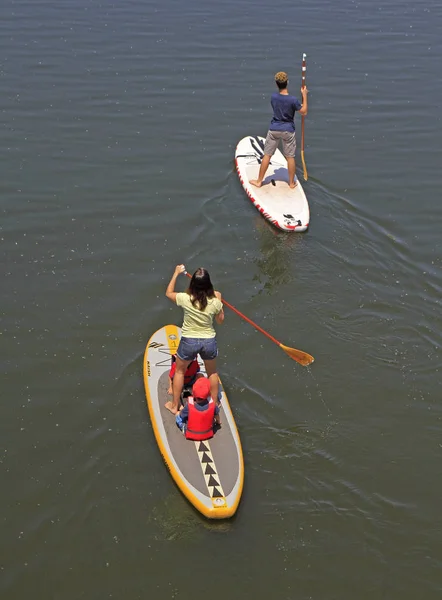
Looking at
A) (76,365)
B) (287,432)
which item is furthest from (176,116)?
(287,432)

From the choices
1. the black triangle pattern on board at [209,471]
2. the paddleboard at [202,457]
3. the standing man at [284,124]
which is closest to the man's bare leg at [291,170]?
the standing man at [284,124]

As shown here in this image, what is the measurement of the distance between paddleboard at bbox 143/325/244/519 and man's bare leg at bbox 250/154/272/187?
582 centimetres

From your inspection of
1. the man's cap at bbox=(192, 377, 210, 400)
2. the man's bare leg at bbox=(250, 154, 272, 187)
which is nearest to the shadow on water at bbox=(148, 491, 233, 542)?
the man's cap at bbox=(192, 377, 210, 400)

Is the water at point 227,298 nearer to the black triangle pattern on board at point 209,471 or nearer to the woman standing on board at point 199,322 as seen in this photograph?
the black triangle pattern on board at point 209,471

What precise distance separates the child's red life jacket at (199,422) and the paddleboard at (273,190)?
218 inches

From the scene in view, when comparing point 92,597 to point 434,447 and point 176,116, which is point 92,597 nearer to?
point 434,447

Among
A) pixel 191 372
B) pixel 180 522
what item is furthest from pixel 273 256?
pixel 180 522

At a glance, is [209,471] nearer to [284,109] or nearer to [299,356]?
[299,356]

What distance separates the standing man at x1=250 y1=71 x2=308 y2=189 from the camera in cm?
1423

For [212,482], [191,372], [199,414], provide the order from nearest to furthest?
[212,482] < [199,414] < [191,372]

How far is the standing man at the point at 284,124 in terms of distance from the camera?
560 inches

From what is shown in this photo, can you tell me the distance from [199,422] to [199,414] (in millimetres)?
131

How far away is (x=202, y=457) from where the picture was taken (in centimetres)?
930

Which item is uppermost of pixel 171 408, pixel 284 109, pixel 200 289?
pixel 284 109
